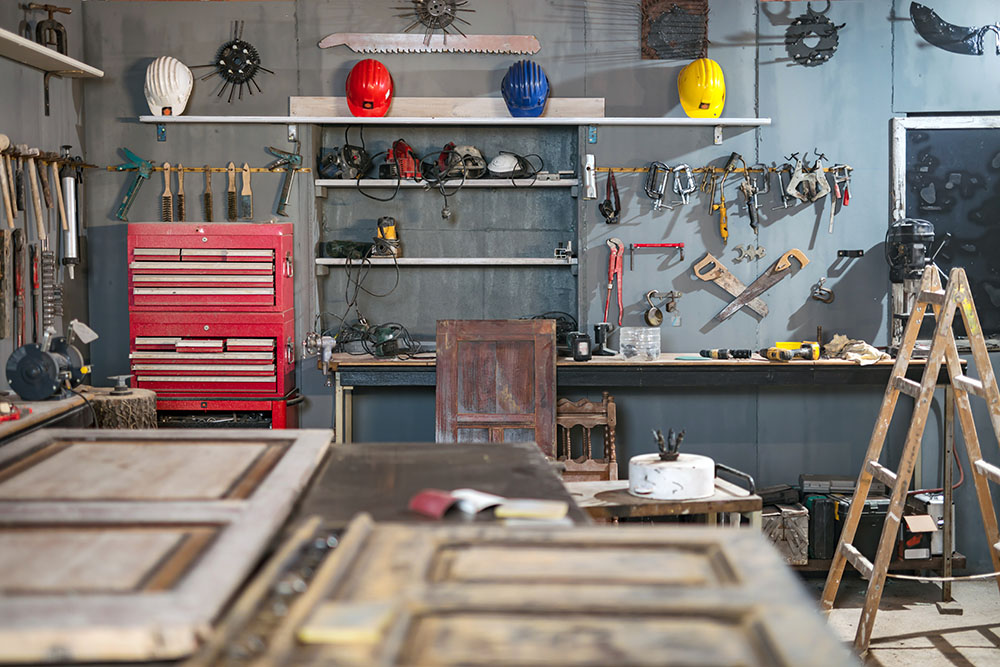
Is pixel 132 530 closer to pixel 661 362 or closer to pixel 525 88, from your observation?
pixel 661 362

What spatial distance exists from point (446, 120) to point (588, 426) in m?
1.71

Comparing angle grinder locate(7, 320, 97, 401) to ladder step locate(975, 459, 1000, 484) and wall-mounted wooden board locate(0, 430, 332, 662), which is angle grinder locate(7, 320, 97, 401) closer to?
wall-mounted wooden board locate(0, 430, 332, 662)

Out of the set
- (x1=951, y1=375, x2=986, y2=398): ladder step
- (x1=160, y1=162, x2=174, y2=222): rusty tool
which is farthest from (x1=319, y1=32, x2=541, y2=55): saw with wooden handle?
(x1=951, y1=375, x2=986, y2=398): ladder step

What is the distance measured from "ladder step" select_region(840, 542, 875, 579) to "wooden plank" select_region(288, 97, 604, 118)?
2.48 metres

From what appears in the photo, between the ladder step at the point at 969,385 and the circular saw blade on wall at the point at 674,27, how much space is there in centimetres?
222

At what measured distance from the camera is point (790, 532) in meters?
4.70

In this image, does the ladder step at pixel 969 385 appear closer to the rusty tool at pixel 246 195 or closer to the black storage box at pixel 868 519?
the black storage box at pixel 868 519

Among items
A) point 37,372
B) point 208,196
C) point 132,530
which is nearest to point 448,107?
point 208,196

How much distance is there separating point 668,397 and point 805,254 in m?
1.05

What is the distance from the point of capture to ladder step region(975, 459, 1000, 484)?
3607 millimetres

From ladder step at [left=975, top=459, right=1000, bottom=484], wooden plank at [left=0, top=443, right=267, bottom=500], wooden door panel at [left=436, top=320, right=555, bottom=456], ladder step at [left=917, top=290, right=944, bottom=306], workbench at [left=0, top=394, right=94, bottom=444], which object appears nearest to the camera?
wooden plank at [left=0, top=443, right=267, bottom=500]

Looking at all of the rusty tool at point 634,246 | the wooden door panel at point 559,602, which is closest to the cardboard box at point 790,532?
the rusty tool at point 634,246

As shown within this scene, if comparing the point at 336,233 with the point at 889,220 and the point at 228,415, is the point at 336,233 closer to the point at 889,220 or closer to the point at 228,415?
the point at 228,415

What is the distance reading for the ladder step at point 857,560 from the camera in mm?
3779
